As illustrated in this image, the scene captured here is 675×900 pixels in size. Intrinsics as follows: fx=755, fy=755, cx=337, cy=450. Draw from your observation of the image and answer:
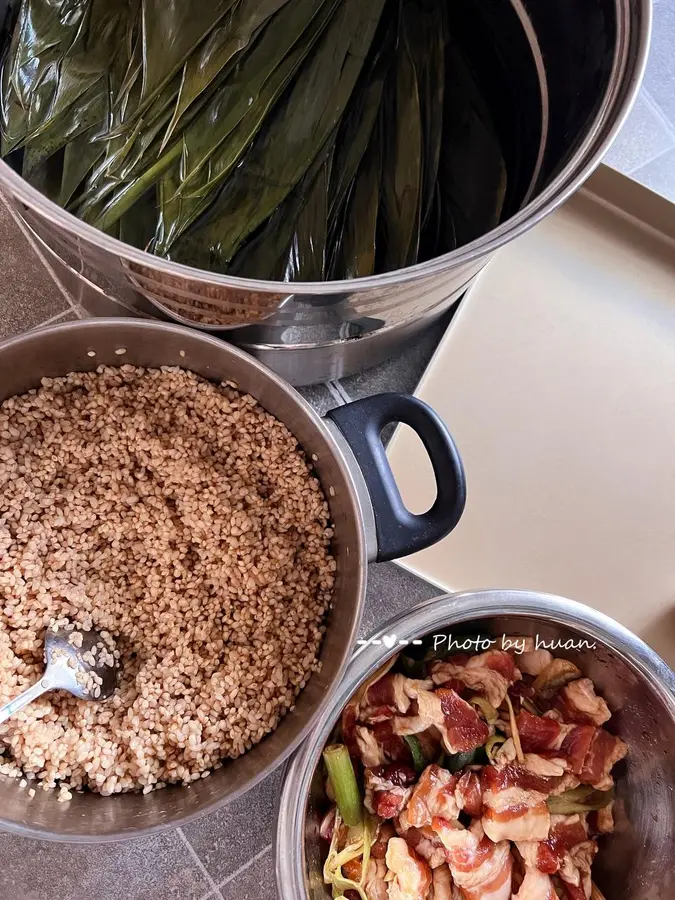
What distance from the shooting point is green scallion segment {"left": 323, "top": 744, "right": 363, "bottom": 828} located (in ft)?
2.67

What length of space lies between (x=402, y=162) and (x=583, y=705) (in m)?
0.63

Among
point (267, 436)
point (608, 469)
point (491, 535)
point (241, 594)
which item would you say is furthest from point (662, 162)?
point (241, 594)

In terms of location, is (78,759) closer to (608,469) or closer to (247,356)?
(247,356)

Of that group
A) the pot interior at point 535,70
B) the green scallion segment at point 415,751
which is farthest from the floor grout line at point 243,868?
the pot interior at point 535,70

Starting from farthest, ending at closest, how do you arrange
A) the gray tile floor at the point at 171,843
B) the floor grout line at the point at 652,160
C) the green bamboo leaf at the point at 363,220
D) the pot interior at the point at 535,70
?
the floor grout line at the point at 652,160 → the gray tile floor at the point at 171,843 → the green bamboo leaf at the point at 363,220 → the pot interior at the point at 535,70

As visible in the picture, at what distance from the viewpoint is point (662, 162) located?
1040 mm

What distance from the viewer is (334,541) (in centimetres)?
86

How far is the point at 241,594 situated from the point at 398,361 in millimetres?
368

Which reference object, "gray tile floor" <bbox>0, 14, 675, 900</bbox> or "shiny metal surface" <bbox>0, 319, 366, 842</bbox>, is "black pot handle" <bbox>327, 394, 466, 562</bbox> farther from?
"gray tile floor" <bbox>0, 14, 675, 900</bbox>

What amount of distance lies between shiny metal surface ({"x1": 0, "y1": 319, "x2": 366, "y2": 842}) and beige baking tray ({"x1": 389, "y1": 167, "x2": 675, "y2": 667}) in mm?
169

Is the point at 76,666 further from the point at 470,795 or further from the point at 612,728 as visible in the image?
the point at 612,728

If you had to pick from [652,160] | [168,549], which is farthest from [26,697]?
[652,160]

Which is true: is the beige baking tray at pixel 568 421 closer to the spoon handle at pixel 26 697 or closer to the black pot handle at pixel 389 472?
the black pot handle at pixel 389 472

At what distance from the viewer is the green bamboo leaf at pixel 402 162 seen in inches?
30.1
